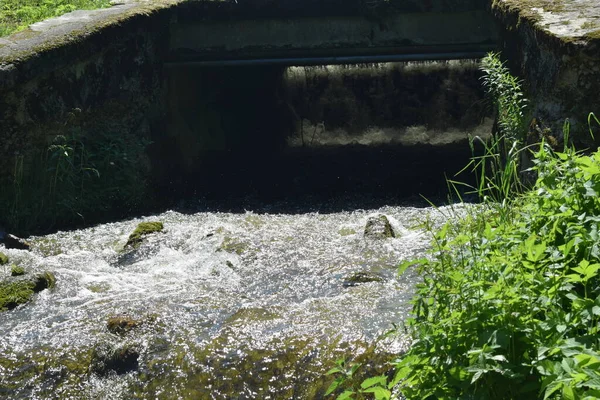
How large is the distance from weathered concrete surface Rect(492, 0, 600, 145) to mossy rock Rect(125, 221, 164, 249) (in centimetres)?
307

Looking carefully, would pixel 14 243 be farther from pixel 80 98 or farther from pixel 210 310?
pixel 210 310

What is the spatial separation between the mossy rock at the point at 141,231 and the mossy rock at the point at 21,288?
920 mm

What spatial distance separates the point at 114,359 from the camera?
14.8ft

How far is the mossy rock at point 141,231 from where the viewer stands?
6.57 m

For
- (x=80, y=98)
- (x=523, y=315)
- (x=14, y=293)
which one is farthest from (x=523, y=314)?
(x=80, y=98)

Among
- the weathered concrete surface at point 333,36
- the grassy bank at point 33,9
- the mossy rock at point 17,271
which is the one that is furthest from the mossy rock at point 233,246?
the grassy bank at point 33,9

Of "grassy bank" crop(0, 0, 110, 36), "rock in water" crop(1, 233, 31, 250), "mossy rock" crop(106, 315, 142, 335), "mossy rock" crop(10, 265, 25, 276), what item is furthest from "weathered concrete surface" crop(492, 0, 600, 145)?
"grassy bank" crop(0, 0, 110, 36)

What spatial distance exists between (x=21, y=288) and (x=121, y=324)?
1.04m

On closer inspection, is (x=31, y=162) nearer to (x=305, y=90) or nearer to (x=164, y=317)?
(x=164, y=317)

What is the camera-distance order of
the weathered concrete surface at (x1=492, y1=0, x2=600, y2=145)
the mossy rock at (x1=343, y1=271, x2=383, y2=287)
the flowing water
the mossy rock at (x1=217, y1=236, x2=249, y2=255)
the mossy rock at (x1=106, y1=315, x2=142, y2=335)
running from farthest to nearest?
the mossy rock at (x1=217, y1=236, x2=249, y2=255) → the weathered concrete surface at (x1=492, y1=0, x2=600, y2=145) → the mossy rock at (x1=343, y1=271, x2=383, y2=287) → the mossy rock at (x1=106, y1=315, x2=142, y2=335) → the flowing water

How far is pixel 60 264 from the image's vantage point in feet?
20.1

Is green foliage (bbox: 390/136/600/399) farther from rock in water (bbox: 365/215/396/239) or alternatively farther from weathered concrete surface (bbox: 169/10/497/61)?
weathered concrete surface (bbox: 169/10/497/61)

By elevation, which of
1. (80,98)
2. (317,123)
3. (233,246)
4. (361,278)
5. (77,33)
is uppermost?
(77,33)

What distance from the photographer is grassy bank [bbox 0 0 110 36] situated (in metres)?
10.3
